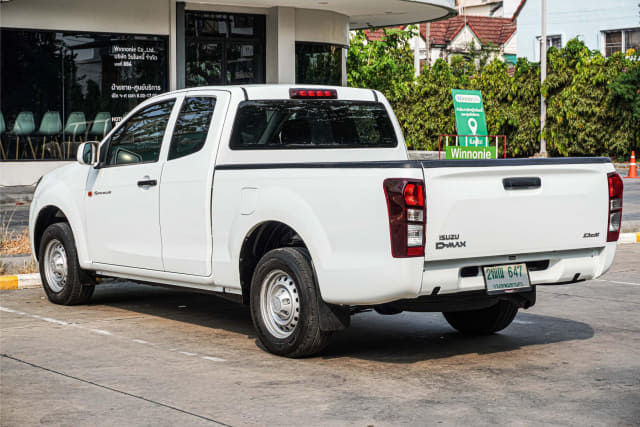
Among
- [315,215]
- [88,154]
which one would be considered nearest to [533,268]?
[315,215]

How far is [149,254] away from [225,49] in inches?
607

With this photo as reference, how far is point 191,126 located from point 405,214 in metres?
2.61

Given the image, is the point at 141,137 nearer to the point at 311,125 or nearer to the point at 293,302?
the point at 311,125

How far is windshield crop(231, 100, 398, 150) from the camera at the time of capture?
802 centimetres

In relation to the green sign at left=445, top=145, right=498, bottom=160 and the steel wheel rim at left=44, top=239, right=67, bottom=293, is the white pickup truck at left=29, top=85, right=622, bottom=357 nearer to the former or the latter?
the steel wheel rim at left=44, top=239, right=67, bottom=293

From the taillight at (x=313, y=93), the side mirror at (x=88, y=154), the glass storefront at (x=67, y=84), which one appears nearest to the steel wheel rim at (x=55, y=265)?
the side mirror at (x=88, y=154)

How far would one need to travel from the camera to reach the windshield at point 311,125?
8016mm

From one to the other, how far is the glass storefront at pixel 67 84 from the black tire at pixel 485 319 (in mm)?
14252

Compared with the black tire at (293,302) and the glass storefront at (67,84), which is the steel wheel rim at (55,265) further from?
the glass storefront at (67,84)

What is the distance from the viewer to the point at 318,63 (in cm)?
2458

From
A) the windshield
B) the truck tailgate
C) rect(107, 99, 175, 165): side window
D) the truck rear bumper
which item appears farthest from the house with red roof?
the truck tailgate

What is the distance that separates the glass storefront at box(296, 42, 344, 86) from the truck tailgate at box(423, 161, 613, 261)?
17.4 metres

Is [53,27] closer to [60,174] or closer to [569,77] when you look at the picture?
[60,174]

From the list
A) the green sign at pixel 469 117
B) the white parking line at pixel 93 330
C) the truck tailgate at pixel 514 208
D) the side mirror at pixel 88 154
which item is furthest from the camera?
the green sign at pixel 469 117
